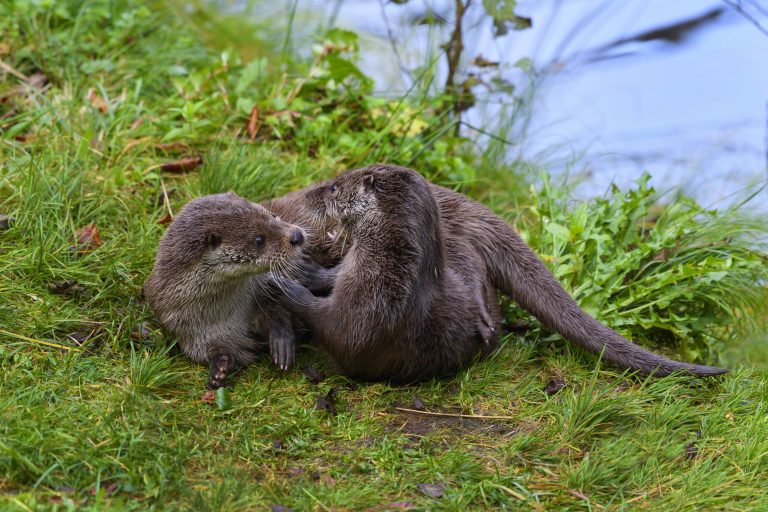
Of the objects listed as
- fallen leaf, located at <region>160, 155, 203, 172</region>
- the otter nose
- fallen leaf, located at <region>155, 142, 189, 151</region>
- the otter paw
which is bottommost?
the otter paw

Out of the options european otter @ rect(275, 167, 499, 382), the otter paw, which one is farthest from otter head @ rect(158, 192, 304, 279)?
the otter paw

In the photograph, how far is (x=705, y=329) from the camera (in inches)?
140

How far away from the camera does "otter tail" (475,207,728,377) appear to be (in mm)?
3018

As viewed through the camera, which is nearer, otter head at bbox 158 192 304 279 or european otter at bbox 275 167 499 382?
european otter at bbox 275 167 499 382

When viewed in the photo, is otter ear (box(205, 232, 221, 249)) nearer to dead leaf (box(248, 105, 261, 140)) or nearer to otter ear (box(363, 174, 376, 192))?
A: otter ear (box(363, 174, 376, 192))

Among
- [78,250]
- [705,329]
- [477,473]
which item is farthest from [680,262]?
[78,250]

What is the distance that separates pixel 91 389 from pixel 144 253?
0.80 metres

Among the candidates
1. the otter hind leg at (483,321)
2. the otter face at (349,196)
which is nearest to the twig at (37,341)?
the otter face at (349,196)

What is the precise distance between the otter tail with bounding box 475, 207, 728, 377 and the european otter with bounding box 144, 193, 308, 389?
0.77 meters

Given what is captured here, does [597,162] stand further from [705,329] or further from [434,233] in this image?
[434,233]

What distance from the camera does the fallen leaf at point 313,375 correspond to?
9.46 ft

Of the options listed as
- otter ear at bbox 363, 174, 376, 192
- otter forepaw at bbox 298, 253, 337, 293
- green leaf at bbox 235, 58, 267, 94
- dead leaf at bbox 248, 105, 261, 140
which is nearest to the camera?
otter ear at bbox 363, 174, 376, 192

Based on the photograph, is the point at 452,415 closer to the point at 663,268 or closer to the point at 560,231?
the point at 560,231

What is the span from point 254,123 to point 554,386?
205 centimetres
